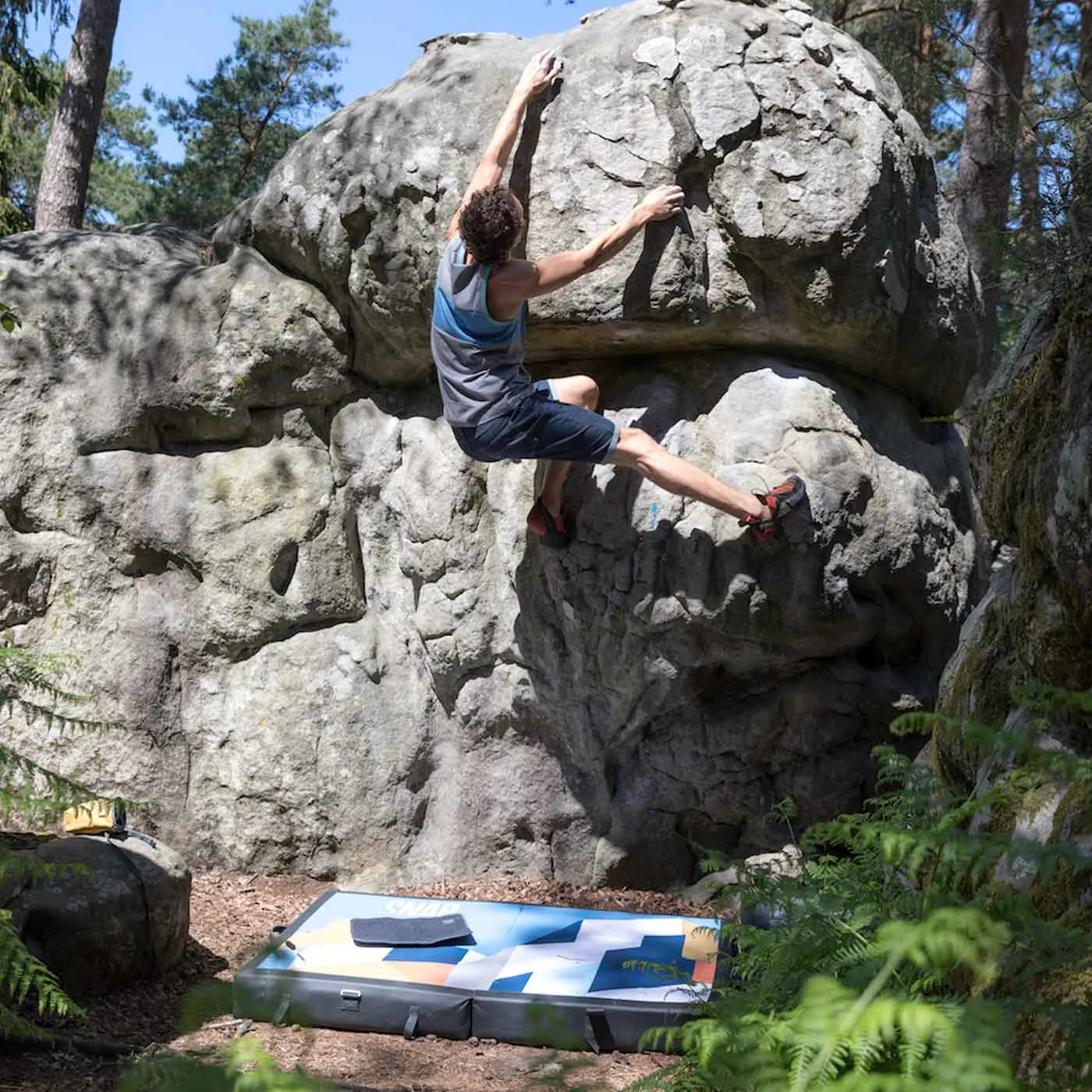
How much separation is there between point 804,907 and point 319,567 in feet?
13.8

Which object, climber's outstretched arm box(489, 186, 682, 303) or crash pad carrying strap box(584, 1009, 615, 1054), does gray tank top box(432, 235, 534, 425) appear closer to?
climber's outstretched arm box(489, 186, 682, 303)

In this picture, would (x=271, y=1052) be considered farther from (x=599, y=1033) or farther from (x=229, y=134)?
(x=229, y=134)

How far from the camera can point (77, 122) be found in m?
10.4

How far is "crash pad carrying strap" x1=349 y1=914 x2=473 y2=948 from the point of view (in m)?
5.17

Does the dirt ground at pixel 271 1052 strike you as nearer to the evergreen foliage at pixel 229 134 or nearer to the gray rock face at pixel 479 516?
the gray rock face at pixel 479 516

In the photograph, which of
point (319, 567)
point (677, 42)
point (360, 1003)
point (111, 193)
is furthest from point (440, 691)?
point (111, 193)

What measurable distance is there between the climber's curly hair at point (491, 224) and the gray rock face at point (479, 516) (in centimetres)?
63

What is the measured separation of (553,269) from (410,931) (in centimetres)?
292

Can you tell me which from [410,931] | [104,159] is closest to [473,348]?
[410,931]

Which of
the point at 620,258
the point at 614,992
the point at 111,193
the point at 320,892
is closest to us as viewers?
the point at 614,992

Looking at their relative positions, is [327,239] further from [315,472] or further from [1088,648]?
[1088,648]

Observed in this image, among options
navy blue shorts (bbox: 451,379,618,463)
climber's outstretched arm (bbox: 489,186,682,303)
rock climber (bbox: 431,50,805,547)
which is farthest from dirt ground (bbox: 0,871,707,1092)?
climber's outstretched arm (bbox: 489,186,682,303)

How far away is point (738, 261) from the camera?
5.82m

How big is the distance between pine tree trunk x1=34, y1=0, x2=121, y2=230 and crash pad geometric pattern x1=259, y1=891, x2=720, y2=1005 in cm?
713
